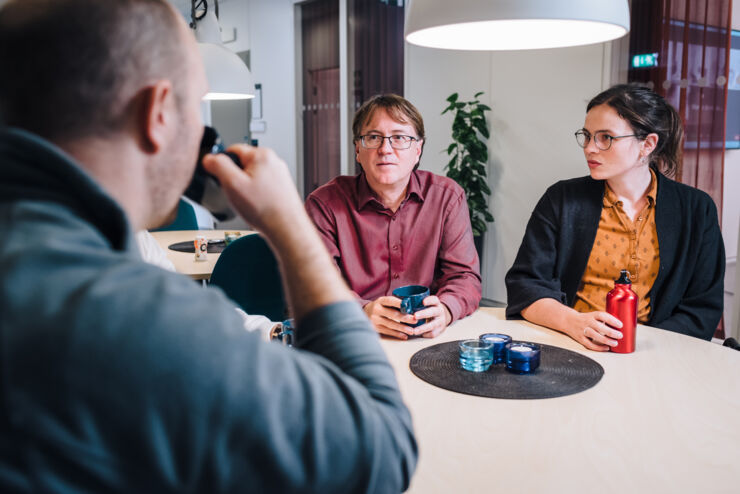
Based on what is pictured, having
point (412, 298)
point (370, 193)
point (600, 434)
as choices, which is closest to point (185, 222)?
point (370, 193)

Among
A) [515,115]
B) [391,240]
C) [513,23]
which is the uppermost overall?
[513,23]

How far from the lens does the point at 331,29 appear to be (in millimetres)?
6285

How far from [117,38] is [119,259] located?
0.72 feet

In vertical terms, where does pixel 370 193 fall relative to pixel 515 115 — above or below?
below

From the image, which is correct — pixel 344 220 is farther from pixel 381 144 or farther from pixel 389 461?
pixel 389 461

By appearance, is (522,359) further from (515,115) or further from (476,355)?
(515,115)

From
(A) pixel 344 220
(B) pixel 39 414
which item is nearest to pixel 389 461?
(B) pixel 39 414

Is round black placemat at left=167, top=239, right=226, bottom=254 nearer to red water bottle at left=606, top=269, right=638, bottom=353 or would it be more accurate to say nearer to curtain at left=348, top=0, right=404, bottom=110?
red water bottle at left=606, top=269, right=638, bottom=353

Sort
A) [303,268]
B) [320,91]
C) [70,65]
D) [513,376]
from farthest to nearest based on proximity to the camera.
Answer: [320,91] → [513,376] → [303,268] → [70,65]

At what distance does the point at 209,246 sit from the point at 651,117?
7.11 ft

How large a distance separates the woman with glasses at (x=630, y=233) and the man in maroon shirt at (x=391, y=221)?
24cm

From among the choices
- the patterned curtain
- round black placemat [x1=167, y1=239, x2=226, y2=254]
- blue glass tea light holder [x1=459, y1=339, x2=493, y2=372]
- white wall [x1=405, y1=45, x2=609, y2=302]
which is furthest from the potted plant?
blue glass tea light holder [x1=459, y1=339, x2=493, y2=372]

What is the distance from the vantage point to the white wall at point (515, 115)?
4145 millimetres

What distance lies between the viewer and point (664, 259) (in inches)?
77.6
